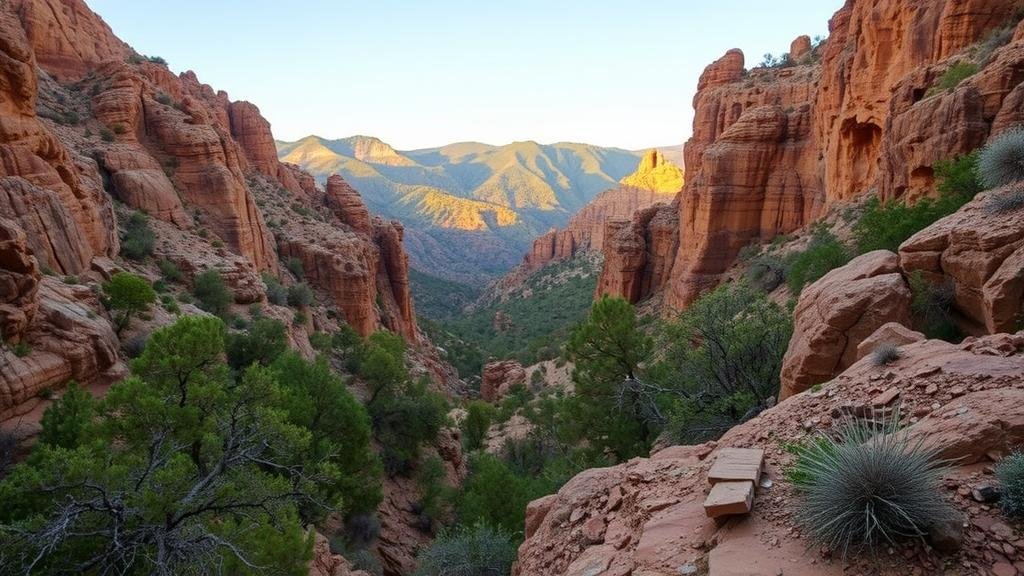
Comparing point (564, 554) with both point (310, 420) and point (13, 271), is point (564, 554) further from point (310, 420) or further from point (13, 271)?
point (13, 271)

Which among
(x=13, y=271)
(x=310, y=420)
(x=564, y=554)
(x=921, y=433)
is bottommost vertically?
(x=310, y=420)

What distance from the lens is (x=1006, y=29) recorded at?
18312 mm

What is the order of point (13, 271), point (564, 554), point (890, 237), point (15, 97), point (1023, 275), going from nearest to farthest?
point (564, 554) < point (1023, 275) < point (13, 271) < point (890, 237) < point (15, 97)

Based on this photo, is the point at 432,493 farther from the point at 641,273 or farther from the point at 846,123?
the point at 641,273

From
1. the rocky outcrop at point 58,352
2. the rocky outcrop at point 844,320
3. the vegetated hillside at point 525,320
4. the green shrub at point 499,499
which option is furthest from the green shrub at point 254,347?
the vegetated hillside at point 525,320

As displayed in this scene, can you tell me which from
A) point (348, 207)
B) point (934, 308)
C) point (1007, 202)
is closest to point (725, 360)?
point (934, 308)

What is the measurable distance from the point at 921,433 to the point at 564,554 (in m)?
4.42

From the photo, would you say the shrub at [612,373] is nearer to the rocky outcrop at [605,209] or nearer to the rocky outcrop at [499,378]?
the rocky outcrop at [499,378]

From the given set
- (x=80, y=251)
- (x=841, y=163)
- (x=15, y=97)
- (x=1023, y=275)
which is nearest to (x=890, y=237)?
(x=1023, y=275)

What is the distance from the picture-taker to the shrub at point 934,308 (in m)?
9.34

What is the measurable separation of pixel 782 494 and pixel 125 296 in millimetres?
19163

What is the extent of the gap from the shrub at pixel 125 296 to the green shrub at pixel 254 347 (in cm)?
388

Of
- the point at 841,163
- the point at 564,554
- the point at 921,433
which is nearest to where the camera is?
the point at 921,433

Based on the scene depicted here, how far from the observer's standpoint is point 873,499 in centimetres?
433
